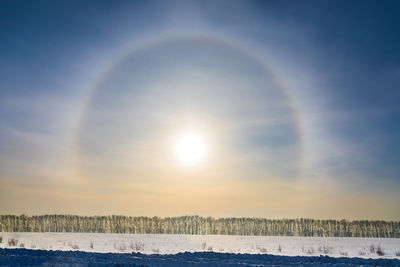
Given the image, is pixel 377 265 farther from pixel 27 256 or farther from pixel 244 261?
pixel 27 256

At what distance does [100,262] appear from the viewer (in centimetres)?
2445

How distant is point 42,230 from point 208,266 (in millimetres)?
90611

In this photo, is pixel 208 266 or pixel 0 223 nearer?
pixel 208 266

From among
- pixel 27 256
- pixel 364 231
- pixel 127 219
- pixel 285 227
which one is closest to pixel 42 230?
pixel 127 219

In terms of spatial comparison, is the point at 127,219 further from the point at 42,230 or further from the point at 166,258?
the point at 166,258

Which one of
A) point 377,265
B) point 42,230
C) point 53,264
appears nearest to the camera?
point 53,264

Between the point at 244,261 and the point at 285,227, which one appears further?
the point at 285,227

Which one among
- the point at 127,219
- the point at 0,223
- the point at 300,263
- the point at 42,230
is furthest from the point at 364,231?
the point at 300,263

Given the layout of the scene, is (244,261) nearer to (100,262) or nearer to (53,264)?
(100,262)

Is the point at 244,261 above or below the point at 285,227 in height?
below

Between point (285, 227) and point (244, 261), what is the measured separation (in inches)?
3407

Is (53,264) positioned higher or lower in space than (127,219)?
lower

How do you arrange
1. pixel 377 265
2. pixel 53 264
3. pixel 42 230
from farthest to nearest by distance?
1. pixel 42 230
2. pixel 377 265
3. pixel 53 264

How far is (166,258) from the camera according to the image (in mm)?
27641
